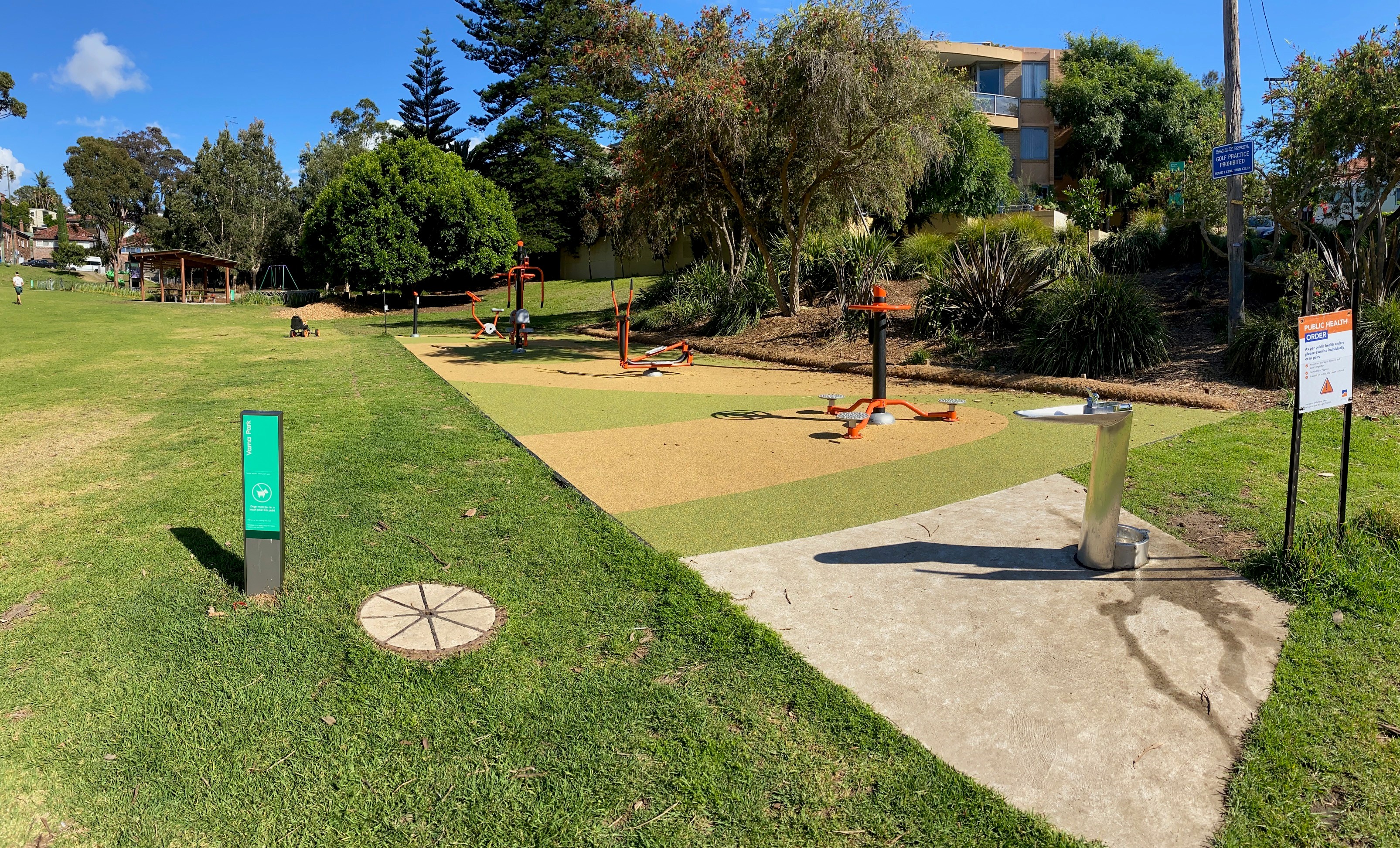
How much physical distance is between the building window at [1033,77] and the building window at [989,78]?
1120mm

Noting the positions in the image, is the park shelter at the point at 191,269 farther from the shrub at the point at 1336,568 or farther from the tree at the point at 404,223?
the shrub at the point at 1336,568

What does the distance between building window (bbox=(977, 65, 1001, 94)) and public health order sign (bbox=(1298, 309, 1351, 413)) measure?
4153 centimetres

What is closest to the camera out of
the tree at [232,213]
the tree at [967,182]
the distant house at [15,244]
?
the tree at [967,182]

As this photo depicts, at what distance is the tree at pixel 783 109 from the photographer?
45.9ft

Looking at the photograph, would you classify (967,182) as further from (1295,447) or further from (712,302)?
(1295,447)

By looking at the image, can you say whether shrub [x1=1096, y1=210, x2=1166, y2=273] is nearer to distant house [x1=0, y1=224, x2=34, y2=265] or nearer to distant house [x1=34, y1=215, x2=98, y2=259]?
distant house [x1=0, y1=224, x2=34, y2=265]

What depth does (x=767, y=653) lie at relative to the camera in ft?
12.8

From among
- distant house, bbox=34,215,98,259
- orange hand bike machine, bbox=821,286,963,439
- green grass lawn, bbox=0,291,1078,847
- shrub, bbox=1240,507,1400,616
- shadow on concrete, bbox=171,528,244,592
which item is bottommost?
green grass lawn, bbox=0,291,1078,847

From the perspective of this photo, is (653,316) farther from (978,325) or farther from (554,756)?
(554,756)

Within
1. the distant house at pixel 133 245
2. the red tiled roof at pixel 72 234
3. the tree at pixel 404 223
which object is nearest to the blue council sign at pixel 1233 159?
the tree at pixel 404 223

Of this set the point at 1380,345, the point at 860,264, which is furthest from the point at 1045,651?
the point at 860,264

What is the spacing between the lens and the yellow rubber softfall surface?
6703 millimetres

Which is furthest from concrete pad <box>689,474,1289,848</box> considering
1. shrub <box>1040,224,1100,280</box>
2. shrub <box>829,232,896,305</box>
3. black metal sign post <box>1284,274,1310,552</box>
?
shrub <box>829,232,896,305</box>

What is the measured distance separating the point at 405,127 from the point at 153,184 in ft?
184
